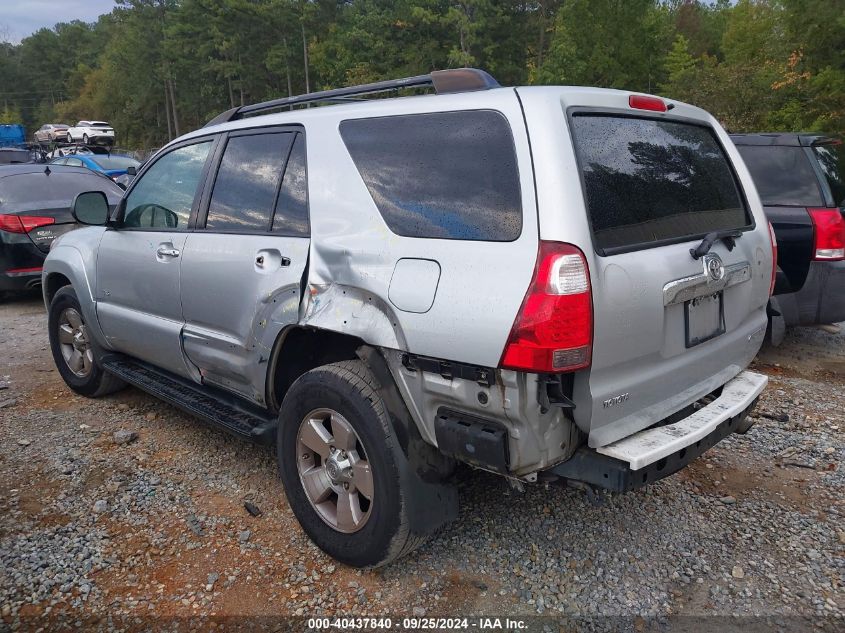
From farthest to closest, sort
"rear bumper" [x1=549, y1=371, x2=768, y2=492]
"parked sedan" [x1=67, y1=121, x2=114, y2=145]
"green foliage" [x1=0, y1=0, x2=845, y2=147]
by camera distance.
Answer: "parked sedan" [x1=67, y1=121, x2=114, y2=145] → "green foliage" [x1=0, y1=0, x2=845, y2=147] → "rear bumper" [x1=549, y1=371, x2=768, y2=492]

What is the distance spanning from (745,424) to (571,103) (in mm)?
1637

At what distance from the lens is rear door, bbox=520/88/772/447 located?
218 centimetres

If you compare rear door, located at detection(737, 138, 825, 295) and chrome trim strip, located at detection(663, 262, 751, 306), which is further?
rear door, located at detection(737, 138, 825, 295)

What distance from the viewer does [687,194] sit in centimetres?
277

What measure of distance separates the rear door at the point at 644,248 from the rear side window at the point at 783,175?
2446 mm

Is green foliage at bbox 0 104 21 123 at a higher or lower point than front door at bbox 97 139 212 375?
higher

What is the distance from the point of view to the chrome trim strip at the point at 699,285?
2398 mm

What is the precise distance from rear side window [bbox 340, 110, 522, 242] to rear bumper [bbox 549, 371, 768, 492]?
82 cm

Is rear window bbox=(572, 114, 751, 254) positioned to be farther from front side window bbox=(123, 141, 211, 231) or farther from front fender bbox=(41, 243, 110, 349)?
front fender bbox=(41, 243, 110, 349)

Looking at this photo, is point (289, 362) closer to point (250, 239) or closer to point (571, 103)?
point (250, 239)

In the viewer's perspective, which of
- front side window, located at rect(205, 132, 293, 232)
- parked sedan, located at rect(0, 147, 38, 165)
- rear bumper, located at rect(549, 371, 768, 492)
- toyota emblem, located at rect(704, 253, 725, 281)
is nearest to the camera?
rear bumper, located at rect(549, 371, 768, 492)

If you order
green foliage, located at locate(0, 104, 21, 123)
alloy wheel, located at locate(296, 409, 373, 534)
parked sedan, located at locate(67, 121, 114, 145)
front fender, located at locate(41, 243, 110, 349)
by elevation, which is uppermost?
green foliage, located at locate(0, 104, 21, 123)

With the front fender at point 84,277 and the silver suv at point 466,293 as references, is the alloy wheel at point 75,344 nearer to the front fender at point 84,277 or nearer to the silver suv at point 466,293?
the front fender at point 84,277

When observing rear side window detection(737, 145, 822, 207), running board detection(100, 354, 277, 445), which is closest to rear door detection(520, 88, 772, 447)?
running board detection(100, 354, 277, 445)
